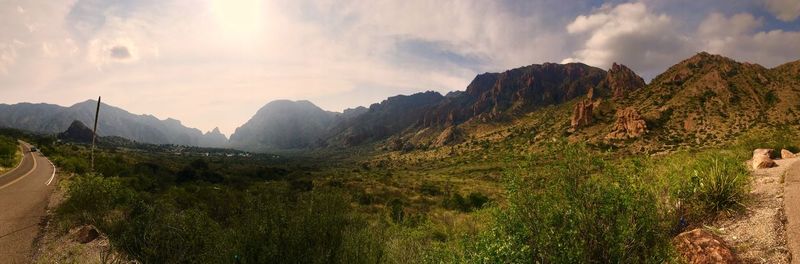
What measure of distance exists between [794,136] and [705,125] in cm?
6750

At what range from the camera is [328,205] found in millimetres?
13086

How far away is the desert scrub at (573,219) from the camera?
8.20 m

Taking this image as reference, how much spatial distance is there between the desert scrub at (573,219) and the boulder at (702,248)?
419mm

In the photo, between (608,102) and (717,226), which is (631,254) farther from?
(608,102)

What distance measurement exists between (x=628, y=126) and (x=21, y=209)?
348 ft

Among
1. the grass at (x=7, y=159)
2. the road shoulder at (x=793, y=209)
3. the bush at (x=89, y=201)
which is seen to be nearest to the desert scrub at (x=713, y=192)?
the road shoulder at (x=793, y=209)

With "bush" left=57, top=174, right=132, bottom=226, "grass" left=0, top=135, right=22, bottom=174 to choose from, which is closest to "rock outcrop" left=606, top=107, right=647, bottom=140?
"bush" left=57, top=174, right=132, bottom=226

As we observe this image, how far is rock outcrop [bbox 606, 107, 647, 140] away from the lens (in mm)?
87312

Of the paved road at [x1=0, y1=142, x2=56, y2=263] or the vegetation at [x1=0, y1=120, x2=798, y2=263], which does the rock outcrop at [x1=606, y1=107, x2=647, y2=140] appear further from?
the paved road at [x1=0, y1=142, x2=56, y2=263]

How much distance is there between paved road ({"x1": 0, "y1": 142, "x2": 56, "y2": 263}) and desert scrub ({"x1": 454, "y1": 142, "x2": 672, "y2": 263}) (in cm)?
1849

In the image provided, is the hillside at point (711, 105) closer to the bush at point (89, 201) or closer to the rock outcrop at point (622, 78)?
the rock outcrop at point (622, 78)

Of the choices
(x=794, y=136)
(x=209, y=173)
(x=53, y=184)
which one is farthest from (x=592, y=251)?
(x=209, y=173)

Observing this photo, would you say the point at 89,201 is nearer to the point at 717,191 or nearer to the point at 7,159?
the point at 717,191

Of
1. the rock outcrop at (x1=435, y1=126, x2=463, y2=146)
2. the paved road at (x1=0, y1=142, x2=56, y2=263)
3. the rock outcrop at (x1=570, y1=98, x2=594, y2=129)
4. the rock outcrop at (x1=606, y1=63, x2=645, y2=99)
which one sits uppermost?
the rock outcrop at (x1=606, y1=63, x2=645, y2=99)
